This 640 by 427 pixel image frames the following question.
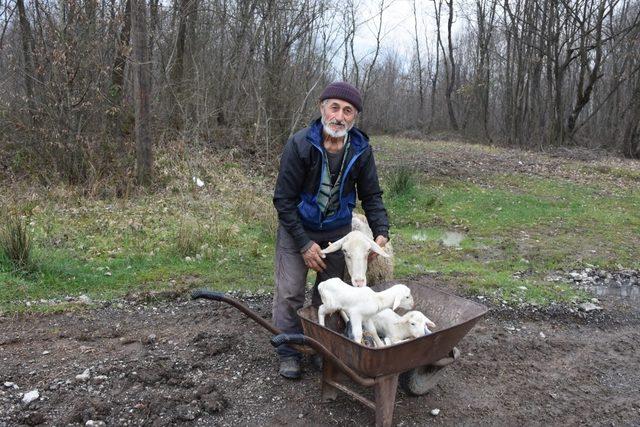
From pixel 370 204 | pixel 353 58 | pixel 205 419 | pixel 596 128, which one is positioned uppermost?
pixel 353 58

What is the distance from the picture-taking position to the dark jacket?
3.67 meters

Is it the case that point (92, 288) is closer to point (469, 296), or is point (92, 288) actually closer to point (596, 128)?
point (469, 296)

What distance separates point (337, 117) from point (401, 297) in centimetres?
123

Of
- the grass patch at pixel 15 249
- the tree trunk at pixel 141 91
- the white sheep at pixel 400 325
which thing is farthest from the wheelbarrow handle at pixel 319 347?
the tree trunk at pixel 141 91

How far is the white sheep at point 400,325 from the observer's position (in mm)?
3295

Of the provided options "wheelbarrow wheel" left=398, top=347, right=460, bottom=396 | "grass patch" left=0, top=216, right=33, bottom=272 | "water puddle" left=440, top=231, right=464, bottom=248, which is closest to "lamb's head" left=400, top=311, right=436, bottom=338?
"wheelbarrow wheel" left=398, top=347, right=460, bottom=396

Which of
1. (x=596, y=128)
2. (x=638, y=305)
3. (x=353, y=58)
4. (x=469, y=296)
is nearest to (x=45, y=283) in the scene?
(x=469, y=296)

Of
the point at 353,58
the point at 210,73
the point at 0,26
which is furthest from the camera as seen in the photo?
the point at 353,58

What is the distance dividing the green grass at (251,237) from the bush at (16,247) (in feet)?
0.22

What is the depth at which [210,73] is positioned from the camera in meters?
Answer: 13.8

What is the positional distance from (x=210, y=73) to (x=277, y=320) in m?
10.9

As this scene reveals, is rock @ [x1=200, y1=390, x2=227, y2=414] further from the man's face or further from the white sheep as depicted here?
the man's face

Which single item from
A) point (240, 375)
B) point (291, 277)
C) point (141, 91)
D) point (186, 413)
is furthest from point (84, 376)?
point (141, 91)

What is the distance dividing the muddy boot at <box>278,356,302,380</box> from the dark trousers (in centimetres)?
4
